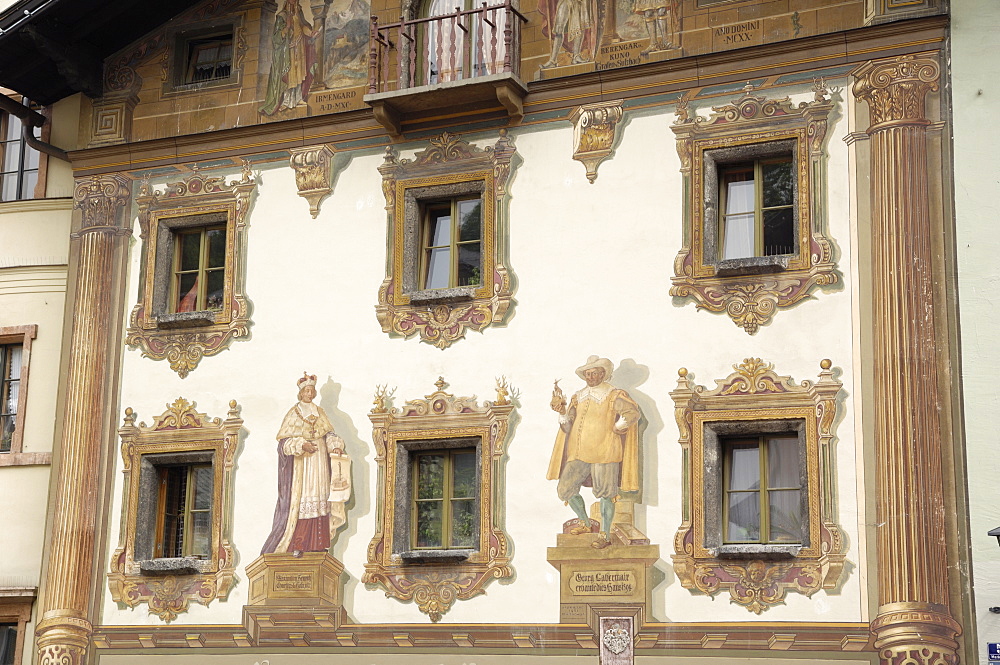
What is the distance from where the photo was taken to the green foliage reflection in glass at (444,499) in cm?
1597

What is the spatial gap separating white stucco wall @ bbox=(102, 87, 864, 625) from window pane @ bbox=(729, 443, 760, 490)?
0.54 m

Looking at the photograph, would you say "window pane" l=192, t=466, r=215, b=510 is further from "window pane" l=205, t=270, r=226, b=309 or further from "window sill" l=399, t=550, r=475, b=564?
"window sill" l=399, t=550, r=475, b=564

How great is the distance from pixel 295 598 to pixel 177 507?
2.06 metres

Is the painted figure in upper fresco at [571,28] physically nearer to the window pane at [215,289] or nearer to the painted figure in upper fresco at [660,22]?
the painted figure in upper fresco at [660,22]

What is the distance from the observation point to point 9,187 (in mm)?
19359

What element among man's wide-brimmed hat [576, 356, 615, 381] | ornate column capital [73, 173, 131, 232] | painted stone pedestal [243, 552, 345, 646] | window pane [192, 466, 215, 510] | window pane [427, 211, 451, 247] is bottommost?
painted stone pedestal [243, 552, 345, 646]

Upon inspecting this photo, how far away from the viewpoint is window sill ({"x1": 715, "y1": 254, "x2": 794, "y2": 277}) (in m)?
15.0

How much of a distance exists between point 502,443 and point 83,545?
5.08 metres

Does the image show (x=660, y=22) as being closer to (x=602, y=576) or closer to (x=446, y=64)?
(x=446, y=64)

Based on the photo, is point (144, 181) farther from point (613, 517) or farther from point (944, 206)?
point (944, 206)

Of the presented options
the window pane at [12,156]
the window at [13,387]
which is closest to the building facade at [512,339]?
the window at [13,387]

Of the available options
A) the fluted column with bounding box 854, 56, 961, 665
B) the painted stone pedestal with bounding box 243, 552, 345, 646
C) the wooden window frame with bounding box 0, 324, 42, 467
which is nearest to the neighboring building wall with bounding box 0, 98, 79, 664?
the wooden window frame with bounding box 0, 324, 42, 467

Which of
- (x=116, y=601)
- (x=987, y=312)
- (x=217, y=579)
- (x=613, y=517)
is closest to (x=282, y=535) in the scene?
(x=217, y=579)

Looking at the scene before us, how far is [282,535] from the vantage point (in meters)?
16.5
